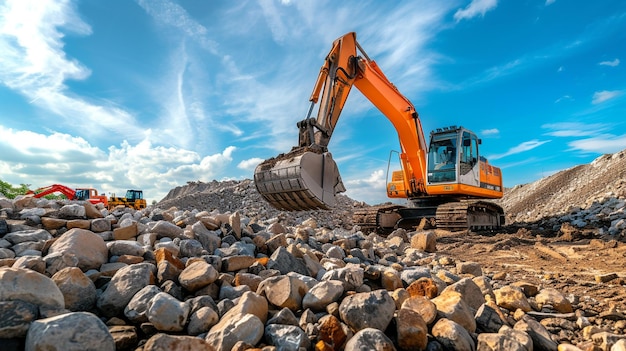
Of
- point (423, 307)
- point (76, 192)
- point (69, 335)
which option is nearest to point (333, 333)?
point (423, 307)

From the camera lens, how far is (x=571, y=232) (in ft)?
34.0

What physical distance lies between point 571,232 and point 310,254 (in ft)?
30.5

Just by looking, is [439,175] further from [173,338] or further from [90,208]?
[173,338]

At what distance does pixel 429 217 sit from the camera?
39.3 ft

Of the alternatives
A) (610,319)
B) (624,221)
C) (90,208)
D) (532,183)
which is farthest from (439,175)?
(532,183)

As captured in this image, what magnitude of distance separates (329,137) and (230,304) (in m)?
5.31

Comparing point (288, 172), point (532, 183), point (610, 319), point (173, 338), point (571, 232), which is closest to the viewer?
point (173, 338)

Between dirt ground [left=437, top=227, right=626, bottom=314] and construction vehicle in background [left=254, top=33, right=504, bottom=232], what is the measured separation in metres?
1.31

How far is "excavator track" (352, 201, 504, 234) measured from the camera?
35.6ft

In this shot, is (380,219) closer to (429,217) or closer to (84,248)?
(429,217)

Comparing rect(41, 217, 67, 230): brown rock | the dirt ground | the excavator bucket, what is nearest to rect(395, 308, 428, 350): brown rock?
the dirt ground

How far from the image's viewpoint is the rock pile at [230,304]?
7.55 ft

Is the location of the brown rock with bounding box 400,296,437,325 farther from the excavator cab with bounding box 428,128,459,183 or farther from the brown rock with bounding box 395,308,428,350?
the excavator cab with bounding box 428,128,459,183

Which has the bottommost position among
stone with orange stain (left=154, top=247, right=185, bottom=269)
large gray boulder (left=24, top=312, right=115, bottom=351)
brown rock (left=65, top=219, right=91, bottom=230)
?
large gray boulder (left=24, top=312, right=115, bottom=351)
